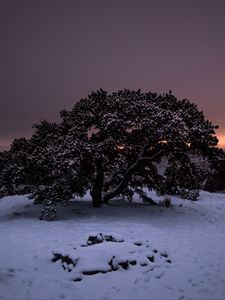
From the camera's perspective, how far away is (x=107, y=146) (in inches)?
703

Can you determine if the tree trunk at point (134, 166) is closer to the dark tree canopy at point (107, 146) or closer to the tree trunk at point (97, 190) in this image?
the dark tree canopy at point (107, 146)

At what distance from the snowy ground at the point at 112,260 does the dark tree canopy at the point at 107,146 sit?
3.03 metres

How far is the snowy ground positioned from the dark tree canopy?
303 centimetres

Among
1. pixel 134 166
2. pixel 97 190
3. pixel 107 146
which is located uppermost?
pixel 107 146

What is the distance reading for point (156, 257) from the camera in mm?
10852

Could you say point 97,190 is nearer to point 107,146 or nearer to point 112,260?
point 107,146

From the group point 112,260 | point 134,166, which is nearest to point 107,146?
point 134,166

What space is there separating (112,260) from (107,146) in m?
8.53

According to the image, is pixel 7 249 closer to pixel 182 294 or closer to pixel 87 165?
pixel 182 294

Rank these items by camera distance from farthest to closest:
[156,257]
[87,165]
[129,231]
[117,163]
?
[87,165] → [117,163] → [129,231] → [156,257]

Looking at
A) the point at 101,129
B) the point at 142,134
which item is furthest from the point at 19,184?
the point at 142,134

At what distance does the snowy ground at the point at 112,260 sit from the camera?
8.80 m

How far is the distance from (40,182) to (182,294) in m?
12.4

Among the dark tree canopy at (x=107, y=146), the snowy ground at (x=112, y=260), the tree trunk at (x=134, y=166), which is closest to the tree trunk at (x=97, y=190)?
the dark tree canopy at (x=107, y=146)
